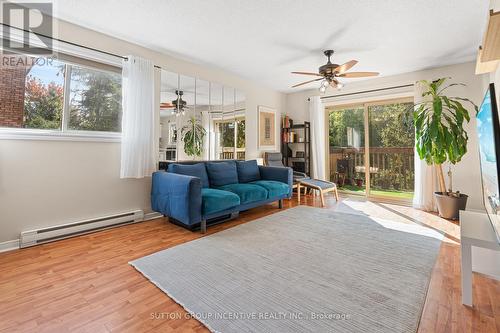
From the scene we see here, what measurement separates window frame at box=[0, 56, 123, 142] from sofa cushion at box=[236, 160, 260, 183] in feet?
6.27

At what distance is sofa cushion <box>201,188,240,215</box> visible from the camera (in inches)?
106

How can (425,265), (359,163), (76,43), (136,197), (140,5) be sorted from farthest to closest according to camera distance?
(359,163)
(136,197)
(76,43)
(140,5)
(425,265)

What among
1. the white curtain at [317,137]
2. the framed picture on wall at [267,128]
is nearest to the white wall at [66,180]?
the framed picture on wall at [267,128]

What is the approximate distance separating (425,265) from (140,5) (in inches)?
142

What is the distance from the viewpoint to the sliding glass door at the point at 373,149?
14.8 ft

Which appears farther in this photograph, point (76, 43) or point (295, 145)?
point (295, 145)

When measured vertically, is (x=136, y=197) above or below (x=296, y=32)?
below

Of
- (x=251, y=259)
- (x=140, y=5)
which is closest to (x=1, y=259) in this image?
(x=251, y=259)

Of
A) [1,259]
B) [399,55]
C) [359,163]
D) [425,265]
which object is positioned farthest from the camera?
[359,163]

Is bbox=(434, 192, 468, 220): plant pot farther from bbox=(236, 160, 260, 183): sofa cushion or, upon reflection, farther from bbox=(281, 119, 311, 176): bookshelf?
bbox=(236, 160, 260, 183): sofa cushion

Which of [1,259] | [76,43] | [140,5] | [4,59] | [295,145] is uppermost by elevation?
[140,5]

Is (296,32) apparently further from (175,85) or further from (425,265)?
(425,265)

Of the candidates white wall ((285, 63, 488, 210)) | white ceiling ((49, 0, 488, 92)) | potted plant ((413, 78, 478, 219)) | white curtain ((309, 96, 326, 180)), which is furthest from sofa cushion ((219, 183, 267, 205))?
white wall ((285, 63, 488, 210))

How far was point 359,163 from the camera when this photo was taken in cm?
504
